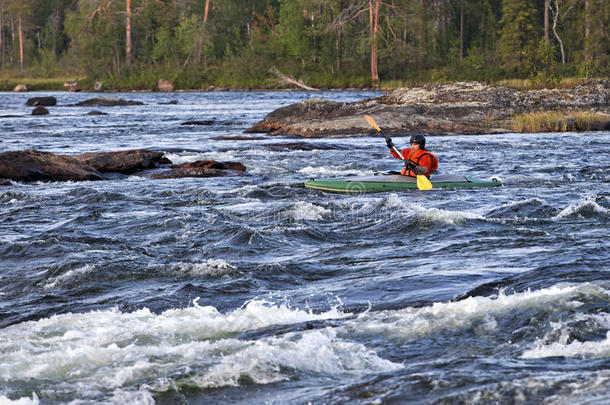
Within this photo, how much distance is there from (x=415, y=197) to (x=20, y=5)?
76.5 meters

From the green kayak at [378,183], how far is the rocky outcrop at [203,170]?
282cm

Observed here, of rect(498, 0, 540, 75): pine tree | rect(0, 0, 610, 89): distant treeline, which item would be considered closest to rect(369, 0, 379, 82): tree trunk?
rect(0, 0, 610, 89): distant treeline

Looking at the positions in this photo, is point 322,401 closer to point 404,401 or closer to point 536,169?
point 404,401

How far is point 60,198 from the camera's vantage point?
12.1 metres

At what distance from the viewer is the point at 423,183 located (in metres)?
11.9

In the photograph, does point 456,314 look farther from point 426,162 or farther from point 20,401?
point 426,162

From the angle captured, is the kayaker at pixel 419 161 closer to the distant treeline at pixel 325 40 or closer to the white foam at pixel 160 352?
the white foam at pixel 160 352

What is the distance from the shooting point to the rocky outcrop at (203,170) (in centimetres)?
1445

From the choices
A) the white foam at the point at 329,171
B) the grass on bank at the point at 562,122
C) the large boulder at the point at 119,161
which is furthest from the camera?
the grass on bank at the point at 562,122

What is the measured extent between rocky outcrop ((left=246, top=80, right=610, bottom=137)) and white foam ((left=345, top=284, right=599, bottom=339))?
54.3 feet

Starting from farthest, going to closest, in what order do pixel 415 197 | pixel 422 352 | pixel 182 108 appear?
pixel 182 108, pixel 415 197, pixel 422 352

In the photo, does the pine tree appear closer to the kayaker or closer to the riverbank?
the riverbank

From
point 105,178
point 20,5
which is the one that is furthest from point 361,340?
point 20,5

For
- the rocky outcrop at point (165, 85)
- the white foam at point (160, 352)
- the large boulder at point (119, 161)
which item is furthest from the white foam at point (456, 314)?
the rocky outcrop at point (165, 85)
